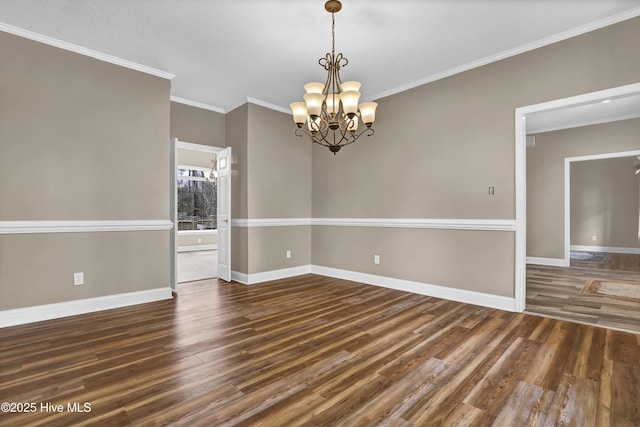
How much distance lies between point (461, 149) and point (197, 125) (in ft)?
13.1

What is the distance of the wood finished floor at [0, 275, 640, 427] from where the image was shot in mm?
1704

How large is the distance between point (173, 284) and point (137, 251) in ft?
2.54

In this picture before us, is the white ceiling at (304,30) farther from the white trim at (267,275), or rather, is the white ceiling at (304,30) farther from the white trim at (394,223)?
the white trim at (267,275)

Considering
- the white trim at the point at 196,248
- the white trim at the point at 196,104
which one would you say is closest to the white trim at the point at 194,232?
the white trim at the point at 196,248

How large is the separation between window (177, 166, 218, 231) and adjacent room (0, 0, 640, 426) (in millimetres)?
4720

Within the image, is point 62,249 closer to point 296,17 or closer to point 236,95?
point 236,95

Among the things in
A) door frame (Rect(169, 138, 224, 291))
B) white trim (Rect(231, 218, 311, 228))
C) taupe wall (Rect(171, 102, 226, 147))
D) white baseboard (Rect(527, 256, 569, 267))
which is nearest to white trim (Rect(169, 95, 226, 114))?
taupe wall (Rect(171, 102, 226, 147))

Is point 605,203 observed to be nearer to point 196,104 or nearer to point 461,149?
point 461,149

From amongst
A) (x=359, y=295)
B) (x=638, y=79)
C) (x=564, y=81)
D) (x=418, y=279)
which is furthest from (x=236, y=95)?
(x=638, y=79)

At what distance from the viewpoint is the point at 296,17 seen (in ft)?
9.32

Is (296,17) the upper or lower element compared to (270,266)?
upper

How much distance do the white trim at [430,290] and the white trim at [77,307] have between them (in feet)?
8.73

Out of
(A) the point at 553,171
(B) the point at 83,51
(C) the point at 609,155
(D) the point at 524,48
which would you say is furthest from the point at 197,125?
(C) the point at 609,155

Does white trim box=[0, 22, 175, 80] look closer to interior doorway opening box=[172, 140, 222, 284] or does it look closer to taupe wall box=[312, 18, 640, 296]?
taupe wall box=[312, 18, 640, 296]
